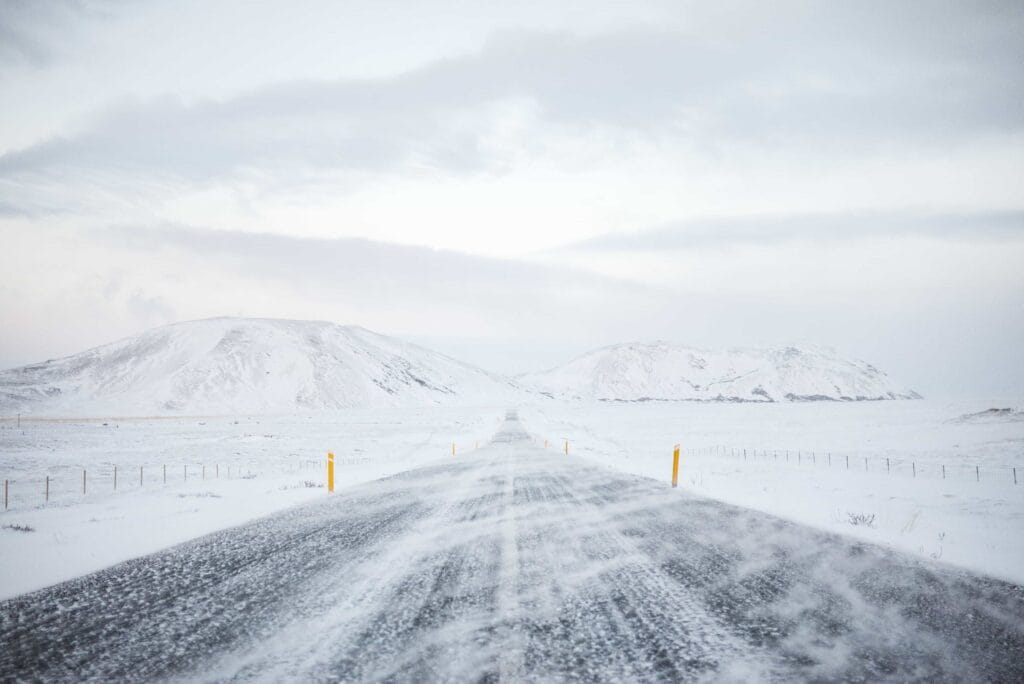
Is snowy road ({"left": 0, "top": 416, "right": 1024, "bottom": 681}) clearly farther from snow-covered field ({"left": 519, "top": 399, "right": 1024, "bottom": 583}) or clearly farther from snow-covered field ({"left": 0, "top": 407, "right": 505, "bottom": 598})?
snow-covered field ({"left": 519, "top": 399, "right": 1024, "bottom": 583})

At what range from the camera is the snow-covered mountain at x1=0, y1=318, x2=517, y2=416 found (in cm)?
11650

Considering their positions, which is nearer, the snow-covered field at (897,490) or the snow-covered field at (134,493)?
the snow-covered field at (134,493)

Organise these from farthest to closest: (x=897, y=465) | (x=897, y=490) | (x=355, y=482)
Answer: (x=897, y=465) < (x=355, y=482) < (x=897, y=490)

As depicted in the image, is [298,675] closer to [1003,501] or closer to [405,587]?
[405,587]

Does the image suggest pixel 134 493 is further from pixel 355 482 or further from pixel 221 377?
pixel 221 377

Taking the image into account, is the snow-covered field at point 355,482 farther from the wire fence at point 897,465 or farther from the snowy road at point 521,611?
the snowy road at point 521,611

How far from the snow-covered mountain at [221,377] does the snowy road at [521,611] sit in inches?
4707

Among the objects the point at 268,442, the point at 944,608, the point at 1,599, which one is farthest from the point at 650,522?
the point at 268,442

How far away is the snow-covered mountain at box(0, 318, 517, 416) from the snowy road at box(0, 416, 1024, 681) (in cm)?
11956

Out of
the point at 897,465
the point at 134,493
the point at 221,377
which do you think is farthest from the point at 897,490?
the point at 221,377

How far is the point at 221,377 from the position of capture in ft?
446

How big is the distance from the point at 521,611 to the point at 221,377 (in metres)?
152

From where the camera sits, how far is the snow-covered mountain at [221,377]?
382 ft

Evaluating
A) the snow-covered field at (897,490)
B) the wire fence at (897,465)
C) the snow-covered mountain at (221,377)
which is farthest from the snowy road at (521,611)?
the snow-covered mountain at (221,377)
